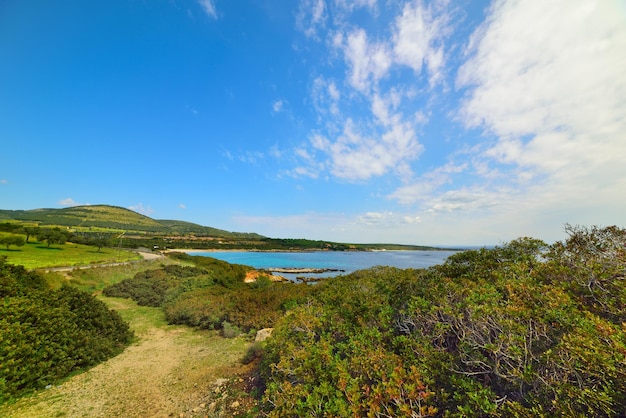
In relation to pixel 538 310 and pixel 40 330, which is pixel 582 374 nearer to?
pixel 538 310

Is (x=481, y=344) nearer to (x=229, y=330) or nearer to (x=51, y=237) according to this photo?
(x=229, y=330)

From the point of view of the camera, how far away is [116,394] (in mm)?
6207

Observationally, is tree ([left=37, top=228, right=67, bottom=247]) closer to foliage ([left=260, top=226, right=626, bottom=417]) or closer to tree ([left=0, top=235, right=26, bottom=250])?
tree ([left=0, top=235, right=26, bottom=250])

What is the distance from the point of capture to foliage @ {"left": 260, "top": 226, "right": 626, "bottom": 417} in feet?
8.95

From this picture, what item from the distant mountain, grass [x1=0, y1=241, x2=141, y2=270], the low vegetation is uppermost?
the distant mountain

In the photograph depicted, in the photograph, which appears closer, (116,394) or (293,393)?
(293,393)

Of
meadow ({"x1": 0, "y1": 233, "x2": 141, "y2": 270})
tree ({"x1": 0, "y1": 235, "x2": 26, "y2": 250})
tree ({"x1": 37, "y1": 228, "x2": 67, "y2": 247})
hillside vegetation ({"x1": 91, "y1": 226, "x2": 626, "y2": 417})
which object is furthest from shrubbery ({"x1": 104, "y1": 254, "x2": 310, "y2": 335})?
tree ({"x1": 37, "y1": 228, "x2": 67, "y2": 247})

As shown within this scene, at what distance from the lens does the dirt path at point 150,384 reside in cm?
556

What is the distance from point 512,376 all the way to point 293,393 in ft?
10.3

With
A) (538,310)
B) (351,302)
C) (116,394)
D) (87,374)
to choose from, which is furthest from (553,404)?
(87,374)

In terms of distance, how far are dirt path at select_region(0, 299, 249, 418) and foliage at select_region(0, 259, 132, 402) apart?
39cm

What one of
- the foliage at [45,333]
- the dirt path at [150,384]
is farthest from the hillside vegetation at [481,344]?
the foliage at [45,333]

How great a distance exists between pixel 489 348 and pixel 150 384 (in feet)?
26.2

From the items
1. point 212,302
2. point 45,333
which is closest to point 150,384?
point 45,333
